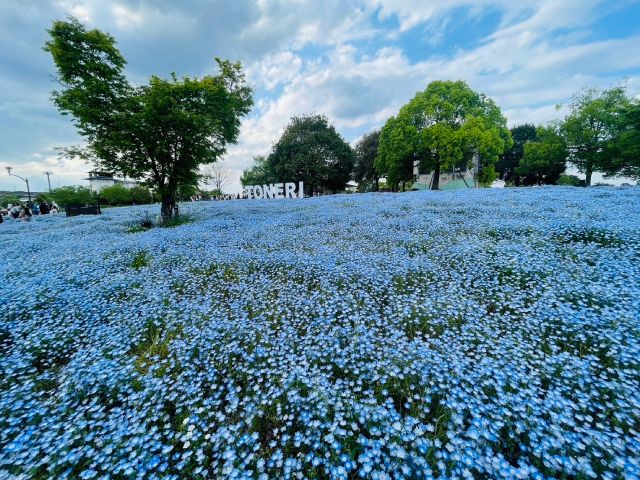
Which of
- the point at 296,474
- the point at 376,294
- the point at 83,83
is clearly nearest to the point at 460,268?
the point at 376,294

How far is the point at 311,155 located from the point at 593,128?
1431 inches

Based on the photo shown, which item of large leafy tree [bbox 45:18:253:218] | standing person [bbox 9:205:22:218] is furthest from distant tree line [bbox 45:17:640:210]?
standing person [bbox 9:205:22:218]

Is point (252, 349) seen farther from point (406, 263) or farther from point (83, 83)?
point (83, 83)

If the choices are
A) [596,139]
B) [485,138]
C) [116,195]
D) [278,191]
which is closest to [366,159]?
[278,191]

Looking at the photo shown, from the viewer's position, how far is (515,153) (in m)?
48.5

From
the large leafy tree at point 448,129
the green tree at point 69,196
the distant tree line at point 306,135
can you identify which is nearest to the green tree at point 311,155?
the distant tree line at point 306,135

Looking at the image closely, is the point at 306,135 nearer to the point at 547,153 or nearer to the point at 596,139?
the point at 547,153

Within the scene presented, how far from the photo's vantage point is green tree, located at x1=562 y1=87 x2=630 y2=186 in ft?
99.0

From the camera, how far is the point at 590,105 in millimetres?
31281

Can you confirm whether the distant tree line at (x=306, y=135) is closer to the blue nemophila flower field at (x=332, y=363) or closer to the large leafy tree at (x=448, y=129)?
the large leafy tree at (x=448, y=129)

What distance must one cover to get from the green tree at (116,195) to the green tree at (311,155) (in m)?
31.1

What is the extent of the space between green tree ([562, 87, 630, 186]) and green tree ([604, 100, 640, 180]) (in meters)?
0.34

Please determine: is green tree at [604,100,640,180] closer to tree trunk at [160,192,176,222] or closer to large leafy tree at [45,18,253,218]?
large leafy tree at [45,18,253,218]

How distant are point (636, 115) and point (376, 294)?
41.7 meters
